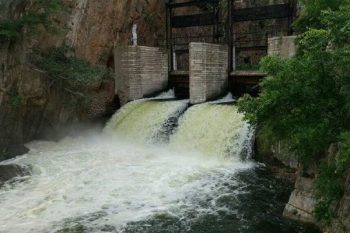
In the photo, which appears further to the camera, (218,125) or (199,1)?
(199,1)

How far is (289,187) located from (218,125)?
10.2 ft

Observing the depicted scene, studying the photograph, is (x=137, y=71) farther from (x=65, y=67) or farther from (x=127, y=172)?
(x=127, y=172)

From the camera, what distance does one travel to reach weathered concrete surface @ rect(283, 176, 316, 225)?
6426mm

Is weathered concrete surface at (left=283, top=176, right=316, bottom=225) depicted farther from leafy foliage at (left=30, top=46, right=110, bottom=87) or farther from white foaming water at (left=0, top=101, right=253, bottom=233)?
leafy foliage at (left=30, top=46, right=110, bottom=87)

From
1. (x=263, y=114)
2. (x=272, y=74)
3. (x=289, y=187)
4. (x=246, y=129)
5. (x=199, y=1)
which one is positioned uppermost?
(x=199, y=1)

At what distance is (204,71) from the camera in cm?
1319

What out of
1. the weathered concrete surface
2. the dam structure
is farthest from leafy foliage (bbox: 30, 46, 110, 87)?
the weathered concrete surface

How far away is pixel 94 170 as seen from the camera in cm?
974

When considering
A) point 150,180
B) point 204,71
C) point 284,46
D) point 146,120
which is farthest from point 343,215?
point 204,71

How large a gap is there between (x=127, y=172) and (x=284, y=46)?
213 inches

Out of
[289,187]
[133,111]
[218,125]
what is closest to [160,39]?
[133,111]

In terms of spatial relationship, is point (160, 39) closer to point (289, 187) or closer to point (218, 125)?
point (218, 125)

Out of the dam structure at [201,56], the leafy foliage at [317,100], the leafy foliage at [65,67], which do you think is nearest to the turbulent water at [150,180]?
the dam structure at [201,56]

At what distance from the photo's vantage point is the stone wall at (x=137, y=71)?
14.2 meters
